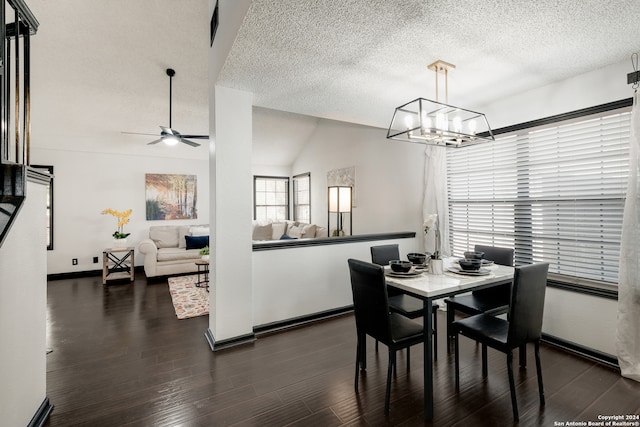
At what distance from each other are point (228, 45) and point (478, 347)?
3.38 metres

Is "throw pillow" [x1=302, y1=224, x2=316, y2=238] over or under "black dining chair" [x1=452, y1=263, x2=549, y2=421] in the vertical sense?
over

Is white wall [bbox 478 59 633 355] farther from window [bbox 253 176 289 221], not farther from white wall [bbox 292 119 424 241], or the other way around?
window [bbox 253 176 289 221]

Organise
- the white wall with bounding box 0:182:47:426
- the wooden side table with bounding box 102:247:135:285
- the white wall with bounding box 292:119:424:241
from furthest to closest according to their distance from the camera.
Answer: the wooden side table with bounding box 102:247:135:285 < the white wall with bounding box 292:119:424:241 < the white wall with bounding box 0:182:47:426

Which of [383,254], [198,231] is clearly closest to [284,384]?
[383,254]

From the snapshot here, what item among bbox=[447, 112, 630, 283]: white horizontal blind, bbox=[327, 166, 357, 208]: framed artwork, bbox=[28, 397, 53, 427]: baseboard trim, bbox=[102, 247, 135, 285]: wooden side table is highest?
bbox=[327, 166, 357, 208]: framed artwork

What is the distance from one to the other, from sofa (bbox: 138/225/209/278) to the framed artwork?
2.85 metres

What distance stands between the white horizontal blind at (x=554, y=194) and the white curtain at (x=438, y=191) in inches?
7.7

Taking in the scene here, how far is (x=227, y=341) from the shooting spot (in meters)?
2.84

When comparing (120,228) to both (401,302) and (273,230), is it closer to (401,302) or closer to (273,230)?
(273,230)

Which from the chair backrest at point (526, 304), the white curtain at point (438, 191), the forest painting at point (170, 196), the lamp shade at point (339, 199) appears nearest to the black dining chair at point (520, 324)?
the chair backrest at point (526, 304)

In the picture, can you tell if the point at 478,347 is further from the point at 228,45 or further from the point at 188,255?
the point at 188,255

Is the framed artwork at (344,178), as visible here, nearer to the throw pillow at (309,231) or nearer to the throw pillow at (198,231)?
the throw pillow at (309,231)

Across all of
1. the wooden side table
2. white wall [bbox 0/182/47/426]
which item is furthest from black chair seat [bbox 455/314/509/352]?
the wooden side table

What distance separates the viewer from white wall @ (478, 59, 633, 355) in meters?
2.47
